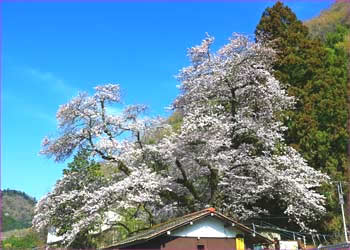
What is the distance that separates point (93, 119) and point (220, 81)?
19.5 ft

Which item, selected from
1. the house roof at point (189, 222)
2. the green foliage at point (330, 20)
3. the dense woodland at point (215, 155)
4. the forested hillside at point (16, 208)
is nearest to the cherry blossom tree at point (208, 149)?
the dense woodland at point (215, 155)

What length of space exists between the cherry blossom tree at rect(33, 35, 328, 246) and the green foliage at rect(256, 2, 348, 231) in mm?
1188

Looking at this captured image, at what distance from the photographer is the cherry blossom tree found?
56.6 feet

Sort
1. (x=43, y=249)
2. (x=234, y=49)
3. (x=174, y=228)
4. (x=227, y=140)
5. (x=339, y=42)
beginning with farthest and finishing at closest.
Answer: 1. (x=339, y=42)
2. (x=43, y=249)
3. (x=234, y=49)
4. (x=227, y=140)
5. (x=174, y=228)

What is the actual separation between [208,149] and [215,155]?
0.40 meters

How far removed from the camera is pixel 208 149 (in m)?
17.1

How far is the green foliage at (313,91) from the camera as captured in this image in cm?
1911

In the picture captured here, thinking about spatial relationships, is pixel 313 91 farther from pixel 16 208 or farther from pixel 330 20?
pixel 16 208

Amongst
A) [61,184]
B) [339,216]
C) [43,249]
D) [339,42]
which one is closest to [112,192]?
[61,184]

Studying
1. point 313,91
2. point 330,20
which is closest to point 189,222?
point 313,91

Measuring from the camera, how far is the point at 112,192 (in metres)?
16.3

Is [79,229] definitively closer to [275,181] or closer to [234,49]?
[275,181]

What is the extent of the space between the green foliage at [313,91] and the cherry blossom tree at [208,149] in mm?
1188

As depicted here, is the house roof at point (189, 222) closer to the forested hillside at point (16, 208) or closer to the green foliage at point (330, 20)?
the green foliage at point (330, 20)
